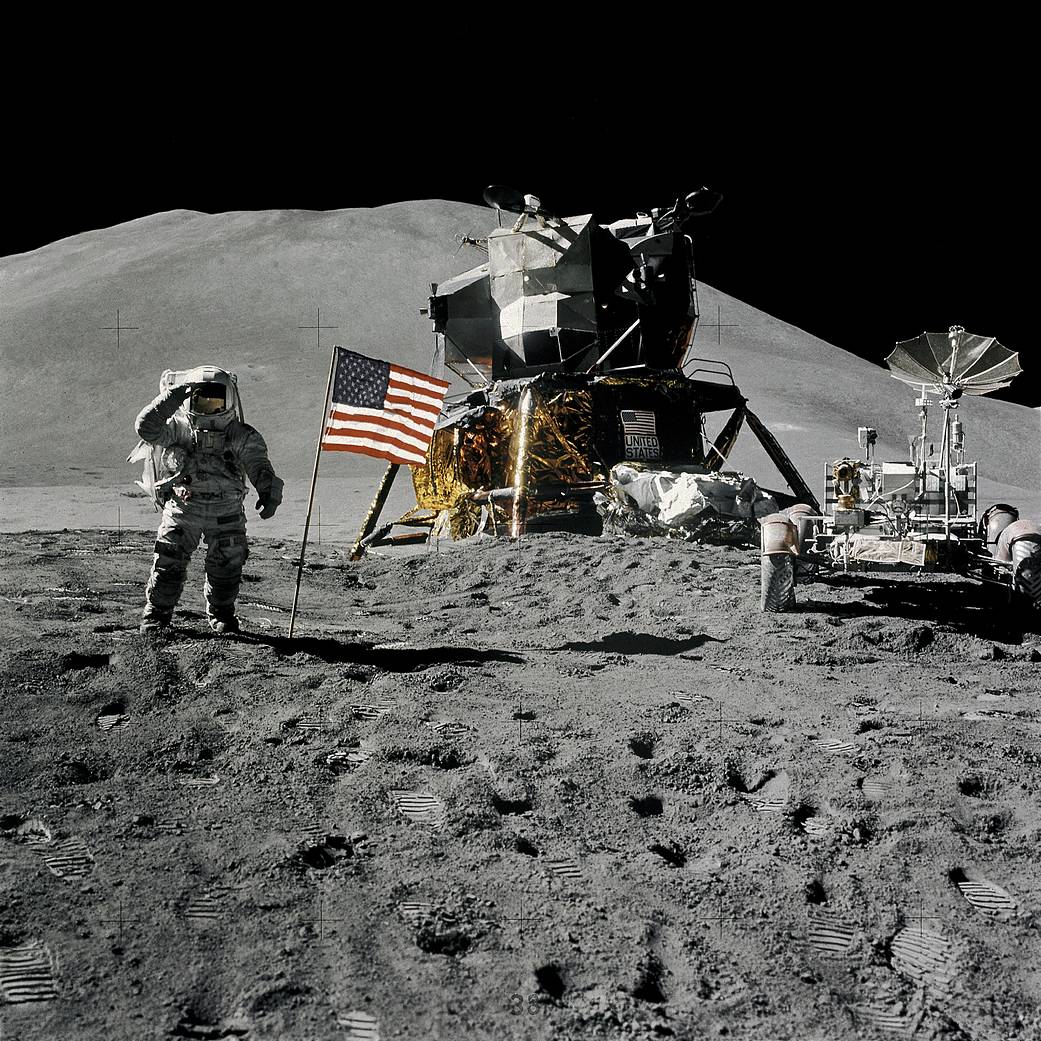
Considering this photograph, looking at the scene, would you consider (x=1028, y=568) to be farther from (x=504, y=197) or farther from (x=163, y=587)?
(x=504, y=197)

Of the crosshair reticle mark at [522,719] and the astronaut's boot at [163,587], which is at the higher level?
the astronaut's boot at [163,587]

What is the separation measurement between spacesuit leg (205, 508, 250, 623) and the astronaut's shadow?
0.19 meters

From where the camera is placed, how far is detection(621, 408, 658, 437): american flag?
8.30 meters

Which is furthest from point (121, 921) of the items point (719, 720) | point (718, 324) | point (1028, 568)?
point (718, 324)

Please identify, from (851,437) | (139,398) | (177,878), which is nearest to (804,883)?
(177,878)

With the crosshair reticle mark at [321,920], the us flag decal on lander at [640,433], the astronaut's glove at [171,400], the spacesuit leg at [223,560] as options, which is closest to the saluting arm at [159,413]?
the astronaut's glove at [171,400]

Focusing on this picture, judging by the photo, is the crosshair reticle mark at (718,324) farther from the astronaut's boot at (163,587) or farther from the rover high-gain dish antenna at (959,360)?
the astronaut's boot at (163,587)

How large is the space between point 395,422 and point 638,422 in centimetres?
360

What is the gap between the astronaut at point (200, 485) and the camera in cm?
424

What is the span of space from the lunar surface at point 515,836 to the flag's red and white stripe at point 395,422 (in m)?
1.10

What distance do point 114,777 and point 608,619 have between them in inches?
117

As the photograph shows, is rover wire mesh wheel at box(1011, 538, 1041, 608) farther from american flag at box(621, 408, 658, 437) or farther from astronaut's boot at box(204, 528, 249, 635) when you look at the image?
american flag at box(621, 408, 658, 437)

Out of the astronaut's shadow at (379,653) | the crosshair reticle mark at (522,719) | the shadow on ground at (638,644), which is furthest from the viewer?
the shadow on ground at (638,644)

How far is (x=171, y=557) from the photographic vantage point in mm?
4234
